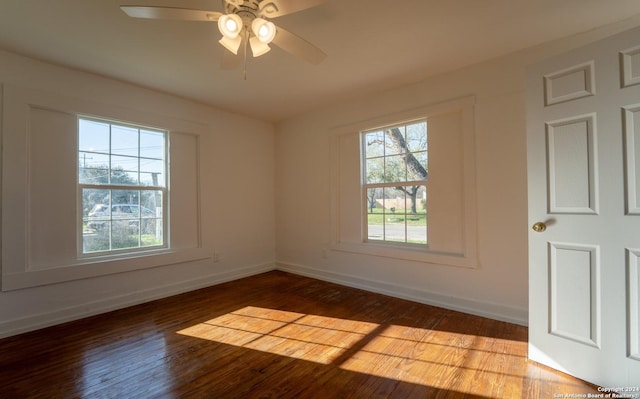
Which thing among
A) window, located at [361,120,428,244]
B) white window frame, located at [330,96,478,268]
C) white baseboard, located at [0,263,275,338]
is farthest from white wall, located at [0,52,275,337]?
→ window, located at [361,120,428,244]

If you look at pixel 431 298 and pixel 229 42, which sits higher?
pixel 229 42

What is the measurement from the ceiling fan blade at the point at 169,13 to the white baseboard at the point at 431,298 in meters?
3.07

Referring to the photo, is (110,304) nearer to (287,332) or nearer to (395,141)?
(287,332)

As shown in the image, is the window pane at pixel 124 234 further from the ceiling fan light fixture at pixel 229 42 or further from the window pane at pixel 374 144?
the window pane at pixel 374 144

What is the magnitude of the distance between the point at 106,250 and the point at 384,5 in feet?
11.6

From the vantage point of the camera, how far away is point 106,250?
9.58 ft

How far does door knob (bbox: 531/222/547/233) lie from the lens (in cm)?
174

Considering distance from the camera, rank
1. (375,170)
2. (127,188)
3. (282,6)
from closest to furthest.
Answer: (282,6) → (127,188) → (375,170)

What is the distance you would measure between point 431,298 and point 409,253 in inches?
20.5

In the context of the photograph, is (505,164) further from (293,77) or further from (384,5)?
(293,77)

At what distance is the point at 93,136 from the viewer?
2.85 meters

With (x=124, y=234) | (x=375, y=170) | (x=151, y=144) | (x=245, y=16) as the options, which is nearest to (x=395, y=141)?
(x=375, y=170)

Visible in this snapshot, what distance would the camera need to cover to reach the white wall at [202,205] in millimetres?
2420

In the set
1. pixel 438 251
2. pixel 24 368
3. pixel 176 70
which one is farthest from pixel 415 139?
pixel 24 368
